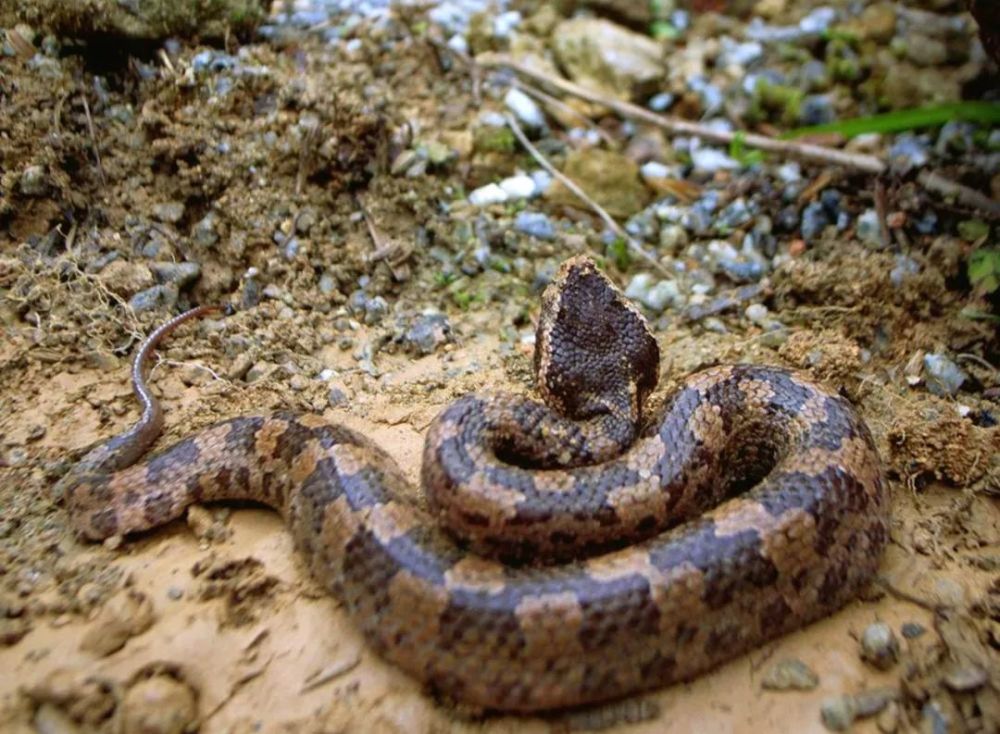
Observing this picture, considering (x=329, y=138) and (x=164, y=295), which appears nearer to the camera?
(x=164, y=295)

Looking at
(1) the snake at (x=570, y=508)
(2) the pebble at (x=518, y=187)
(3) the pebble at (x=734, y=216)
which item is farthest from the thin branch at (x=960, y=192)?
(2) the pebble at (x=518, y=187)

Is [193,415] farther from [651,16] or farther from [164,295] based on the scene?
[651,16]

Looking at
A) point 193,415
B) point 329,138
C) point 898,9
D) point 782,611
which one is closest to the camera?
point 782,611

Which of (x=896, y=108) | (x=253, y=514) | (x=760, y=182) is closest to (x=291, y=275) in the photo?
(x=253, y=514)

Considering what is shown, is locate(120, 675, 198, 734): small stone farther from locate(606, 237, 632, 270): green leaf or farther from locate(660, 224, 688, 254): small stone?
locate(660, 224, 688, 254): small stone

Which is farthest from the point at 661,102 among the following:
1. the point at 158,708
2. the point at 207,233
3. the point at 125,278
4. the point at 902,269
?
the point at 158,708
